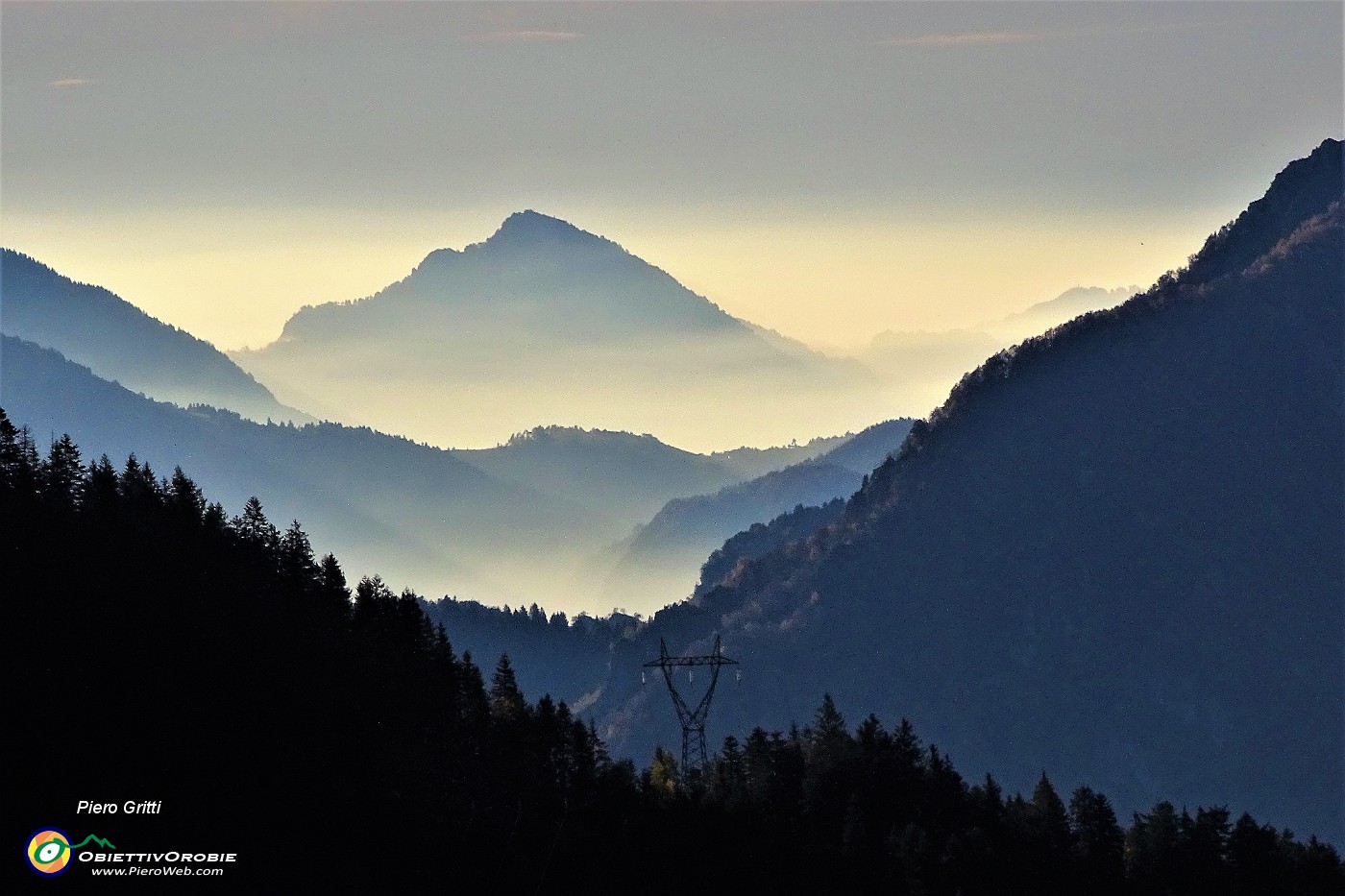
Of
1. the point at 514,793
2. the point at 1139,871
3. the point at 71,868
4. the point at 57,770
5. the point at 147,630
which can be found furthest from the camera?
the point at 1139,871

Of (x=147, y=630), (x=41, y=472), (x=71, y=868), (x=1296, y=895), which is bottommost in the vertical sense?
(x=1296, y=895)

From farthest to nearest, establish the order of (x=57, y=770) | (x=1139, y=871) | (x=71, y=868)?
(x=1139, y=871), (x=57, y=770), (x=71, y=868)

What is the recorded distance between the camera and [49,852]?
11725 centimetres

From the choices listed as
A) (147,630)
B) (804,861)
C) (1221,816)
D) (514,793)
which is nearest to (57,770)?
(147,630)

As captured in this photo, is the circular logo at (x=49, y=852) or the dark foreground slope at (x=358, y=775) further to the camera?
the dark foreground slope at (x=358, y=775)

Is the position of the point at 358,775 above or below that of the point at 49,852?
above

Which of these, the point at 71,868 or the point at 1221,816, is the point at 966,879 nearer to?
the point at 1221,816

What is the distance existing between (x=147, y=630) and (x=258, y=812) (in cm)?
1824

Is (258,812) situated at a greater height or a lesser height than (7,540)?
lesser

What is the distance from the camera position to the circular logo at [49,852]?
116312 millimetres

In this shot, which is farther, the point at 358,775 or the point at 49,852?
the point at 358,775

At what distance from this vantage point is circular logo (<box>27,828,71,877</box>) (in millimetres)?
116312

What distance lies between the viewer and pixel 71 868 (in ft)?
382

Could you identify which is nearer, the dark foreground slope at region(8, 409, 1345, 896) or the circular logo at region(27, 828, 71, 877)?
the circular logo at region(27, 828, 71, 877)
